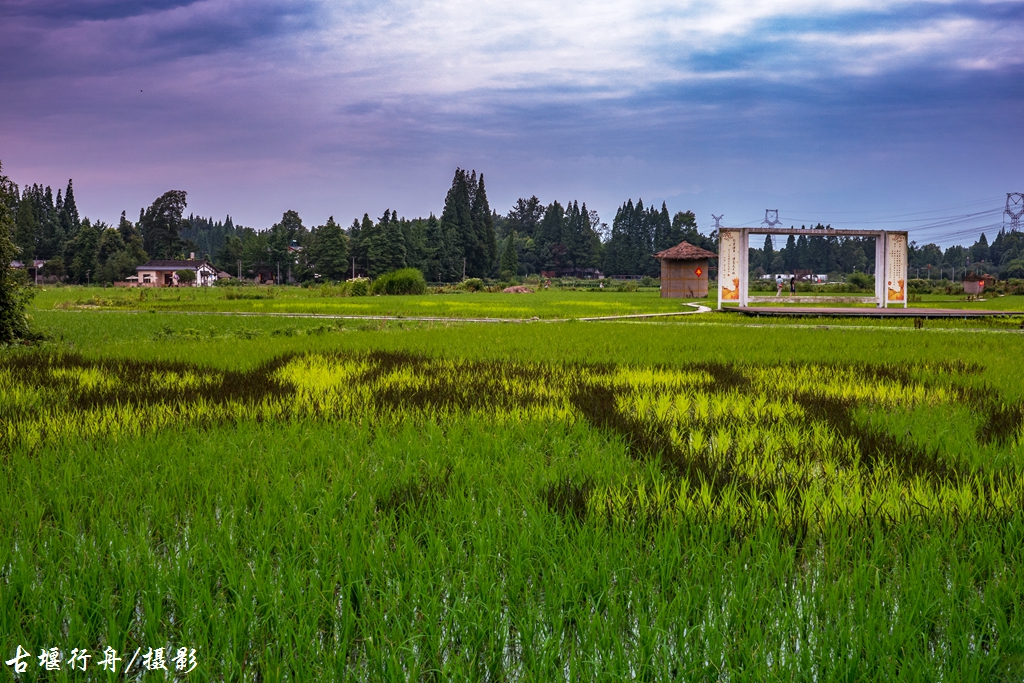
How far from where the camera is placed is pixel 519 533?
3.16 m

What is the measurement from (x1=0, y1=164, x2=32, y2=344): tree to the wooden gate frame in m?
23.2

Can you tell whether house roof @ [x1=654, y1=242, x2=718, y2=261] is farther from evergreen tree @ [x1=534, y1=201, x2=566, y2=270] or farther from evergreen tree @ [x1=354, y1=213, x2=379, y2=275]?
evergreen tree @ [x1=534, y1=201, x2=566, y2=270]

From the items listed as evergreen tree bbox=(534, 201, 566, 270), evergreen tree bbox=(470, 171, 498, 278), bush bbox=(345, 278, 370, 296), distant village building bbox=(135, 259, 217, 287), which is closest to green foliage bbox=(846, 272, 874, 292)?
bush bbox=(345, 278, 370, 296)

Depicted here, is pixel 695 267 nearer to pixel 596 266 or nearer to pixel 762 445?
pixel 762 445

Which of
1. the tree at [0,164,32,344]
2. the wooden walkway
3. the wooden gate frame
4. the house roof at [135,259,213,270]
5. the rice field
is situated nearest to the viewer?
the rice field

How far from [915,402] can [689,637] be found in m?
5.49

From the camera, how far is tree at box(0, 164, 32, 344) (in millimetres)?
12109

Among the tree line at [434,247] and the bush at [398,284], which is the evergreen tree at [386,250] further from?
the bush at [398,284]

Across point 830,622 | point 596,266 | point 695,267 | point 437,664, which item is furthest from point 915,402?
point 596,266

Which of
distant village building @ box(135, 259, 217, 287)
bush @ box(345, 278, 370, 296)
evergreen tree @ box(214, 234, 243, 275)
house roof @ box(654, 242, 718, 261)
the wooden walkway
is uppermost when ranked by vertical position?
evergreen tree @ box(214, 234, 243, 275)

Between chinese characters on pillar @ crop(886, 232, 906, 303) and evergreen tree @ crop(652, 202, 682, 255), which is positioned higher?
evergreen tree @ crop(652, 202, 682, 255)

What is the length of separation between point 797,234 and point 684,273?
20813mm

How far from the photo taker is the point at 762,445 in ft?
16.5

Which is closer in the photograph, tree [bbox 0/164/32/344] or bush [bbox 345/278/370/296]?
tree [bbox 0/164/32/344]
